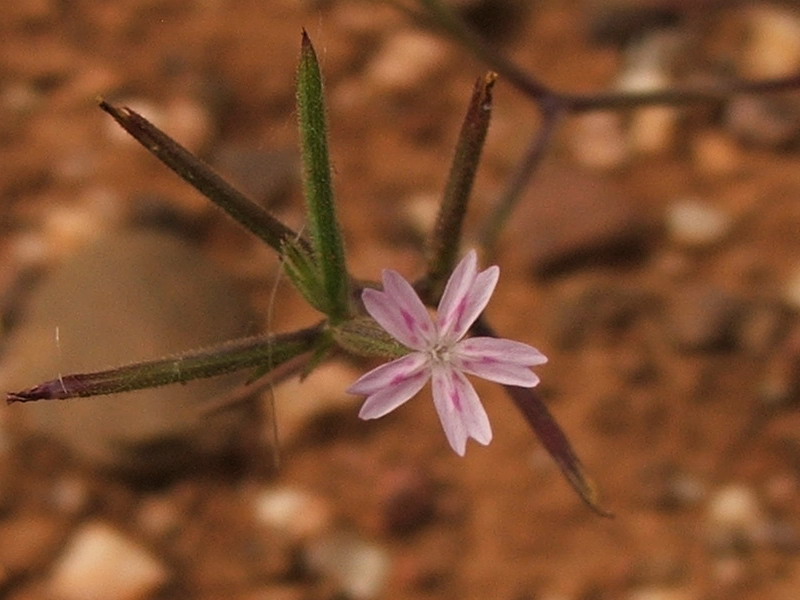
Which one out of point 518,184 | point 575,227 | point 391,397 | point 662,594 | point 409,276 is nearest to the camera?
point 391,397

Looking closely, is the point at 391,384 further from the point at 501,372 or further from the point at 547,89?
A: the point at 547,89

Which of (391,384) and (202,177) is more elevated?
(202,177)

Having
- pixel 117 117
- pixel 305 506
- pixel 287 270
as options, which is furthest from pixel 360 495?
pixel 117 117

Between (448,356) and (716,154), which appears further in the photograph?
(716,154)

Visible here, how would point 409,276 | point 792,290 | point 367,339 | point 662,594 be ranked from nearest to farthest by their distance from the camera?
point 367,339 → point 662,594 → point 409,276 → point 792,290

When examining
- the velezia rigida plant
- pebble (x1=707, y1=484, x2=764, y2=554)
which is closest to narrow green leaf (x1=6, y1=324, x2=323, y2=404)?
the velezia rigida plant

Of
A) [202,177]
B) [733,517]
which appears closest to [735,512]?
[733,517]
